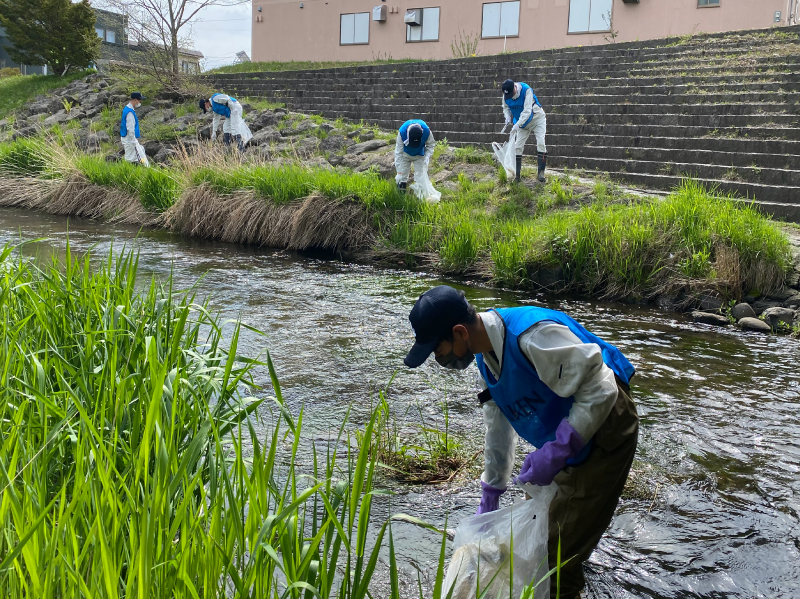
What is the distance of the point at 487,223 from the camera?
9742 millimetres

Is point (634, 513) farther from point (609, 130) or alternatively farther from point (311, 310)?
point (609, 130)

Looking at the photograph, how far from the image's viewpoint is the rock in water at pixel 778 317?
698 cm

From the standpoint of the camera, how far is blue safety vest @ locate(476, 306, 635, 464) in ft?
7.65

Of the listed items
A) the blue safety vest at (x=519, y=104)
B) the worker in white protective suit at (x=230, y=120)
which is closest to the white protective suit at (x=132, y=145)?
the worker in white protective suit at (x=230, y=120)

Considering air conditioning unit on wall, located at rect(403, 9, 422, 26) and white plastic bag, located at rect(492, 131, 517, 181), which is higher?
air conditioning unit on wall, located at rect(403, 9, 422, 26)

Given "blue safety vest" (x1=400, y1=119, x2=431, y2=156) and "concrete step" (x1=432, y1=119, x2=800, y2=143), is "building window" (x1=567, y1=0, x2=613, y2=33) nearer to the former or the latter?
"concrete step" (x1=432, y1=119, x2=800, y2=143)

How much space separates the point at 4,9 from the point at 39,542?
1281 inches

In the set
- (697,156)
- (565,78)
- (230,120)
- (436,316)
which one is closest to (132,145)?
(230,120)

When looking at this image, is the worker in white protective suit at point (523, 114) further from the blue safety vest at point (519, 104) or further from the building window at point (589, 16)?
the building window at point (589, 16)

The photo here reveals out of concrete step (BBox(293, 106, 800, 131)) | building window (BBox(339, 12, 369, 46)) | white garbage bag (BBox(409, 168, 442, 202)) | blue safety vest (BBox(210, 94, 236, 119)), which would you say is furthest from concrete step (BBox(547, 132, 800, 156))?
building window (BBox(339, 12, 369, 46))

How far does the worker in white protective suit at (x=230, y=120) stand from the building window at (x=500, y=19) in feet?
38.3

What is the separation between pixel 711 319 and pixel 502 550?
5770 millimetres

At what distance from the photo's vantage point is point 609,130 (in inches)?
511

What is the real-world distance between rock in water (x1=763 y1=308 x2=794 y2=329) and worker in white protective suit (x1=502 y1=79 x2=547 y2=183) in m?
5.11
